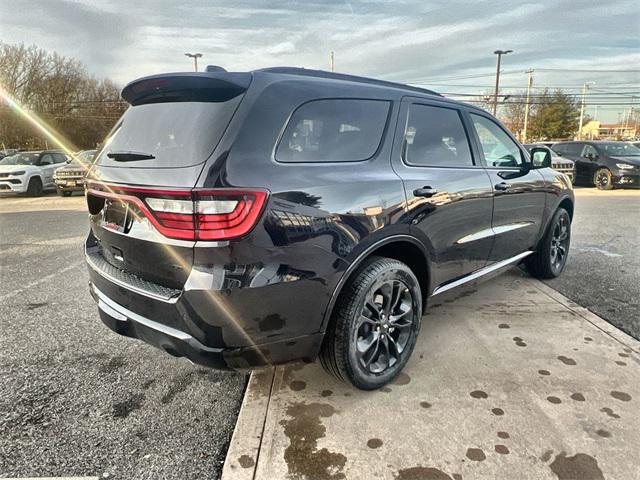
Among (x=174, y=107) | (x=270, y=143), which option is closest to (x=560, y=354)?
(x=270, y=143)

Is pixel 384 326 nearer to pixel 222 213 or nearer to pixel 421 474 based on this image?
pixel 421 474

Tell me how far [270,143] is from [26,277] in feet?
13.8

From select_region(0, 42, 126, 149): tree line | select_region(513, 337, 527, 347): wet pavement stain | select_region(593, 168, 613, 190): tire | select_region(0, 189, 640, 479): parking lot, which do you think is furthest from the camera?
select_region(0, 42, 126, 149): tree line

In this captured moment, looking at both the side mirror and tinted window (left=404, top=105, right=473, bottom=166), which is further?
the side mirror

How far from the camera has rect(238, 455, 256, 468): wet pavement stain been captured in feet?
6.58

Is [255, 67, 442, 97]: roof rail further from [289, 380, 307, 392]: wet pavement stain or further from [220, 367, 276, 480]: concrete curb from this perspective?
[289, 380, 307, 392]: wet pavement stain

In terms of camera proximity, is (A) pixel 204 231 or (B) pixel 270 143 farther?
(B) pixel 270 143

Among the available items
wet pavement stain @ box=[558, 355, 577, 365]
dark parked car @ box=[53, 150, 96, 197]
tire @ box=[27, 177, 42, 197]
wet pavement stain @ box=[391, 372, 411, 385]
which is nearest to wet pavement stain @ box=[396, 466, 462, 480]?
wet pavement stain @ box=[391, 372, 411, 385]

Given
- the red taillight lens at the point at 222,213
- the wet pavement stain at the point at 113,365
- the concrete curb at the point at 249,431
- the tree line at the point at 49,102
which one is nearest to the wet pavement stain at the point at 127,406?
the wet pavement stain at the point at 113,365

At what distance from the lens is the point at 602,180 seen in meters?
13.6

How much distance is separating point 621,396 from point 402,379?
Answer: 1211 millimetres

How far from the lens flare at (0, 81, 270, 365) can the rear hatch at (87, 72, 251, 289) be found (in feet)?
0.04

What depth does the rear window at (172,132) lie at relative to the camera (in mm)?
2010

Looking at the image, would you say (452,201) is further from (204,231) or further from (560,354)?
(204,231)
